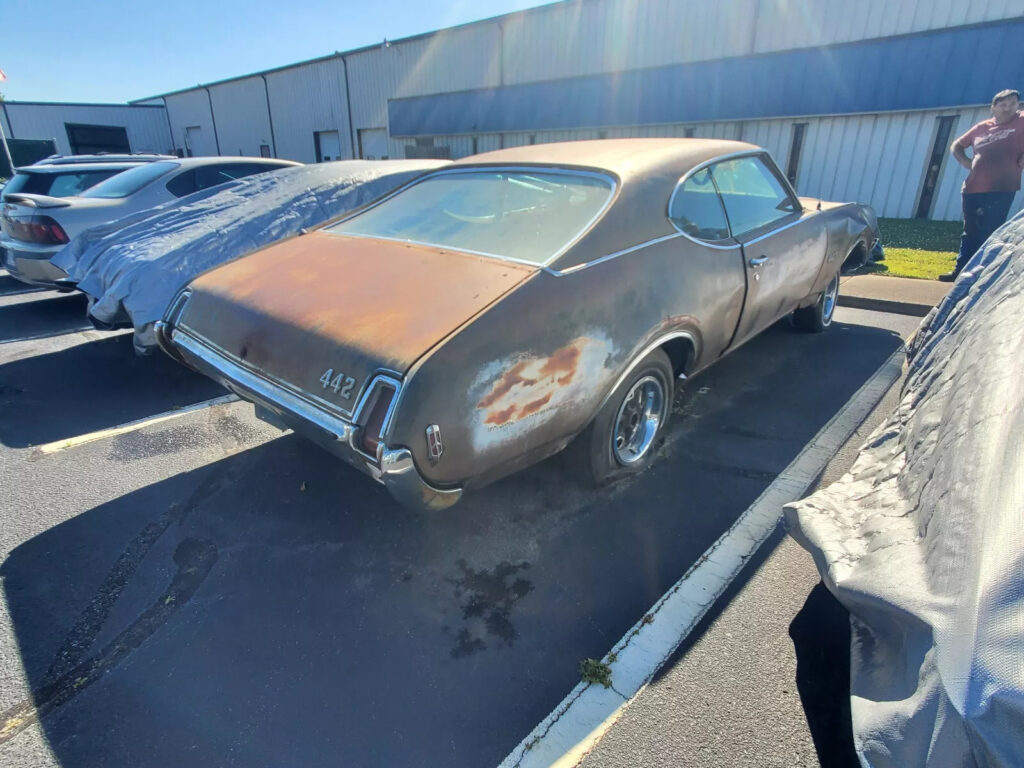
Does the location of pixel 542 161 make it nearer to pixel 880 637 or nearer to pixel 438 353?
pixel 438 353

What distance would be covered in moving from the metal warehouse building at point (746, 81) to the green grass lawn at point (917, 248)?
67.3 inches

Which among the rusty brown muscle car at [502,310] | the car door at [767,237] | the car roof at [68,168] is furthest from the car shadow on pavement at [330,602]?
the car roof at [68,168]

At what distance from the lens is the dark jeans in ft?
19.0

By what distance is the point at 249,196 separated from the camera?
5.36m

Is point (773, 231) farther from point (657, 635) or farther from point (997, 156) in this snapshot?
point (997, 156)

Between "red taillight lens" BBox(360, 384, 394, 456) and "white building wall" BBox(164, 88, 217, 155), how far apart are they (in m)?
40.9

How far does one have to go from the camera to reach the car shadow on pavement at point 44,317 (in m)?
5.65

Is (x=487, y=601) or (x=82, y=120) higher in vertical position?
(x=82, y=120)

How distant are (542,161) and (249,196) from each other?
361cm

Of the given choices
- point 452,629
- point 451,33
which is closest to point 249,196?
point 452,629

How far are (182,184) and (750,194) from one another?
6128 millimetres

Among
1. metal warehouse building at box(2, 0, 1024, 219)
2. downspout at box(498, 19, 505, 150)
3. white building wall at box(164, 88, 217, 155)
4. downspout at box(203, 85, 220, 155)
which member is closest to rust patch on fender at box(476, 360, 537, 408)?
metal warehouse building at box(2, 0, 1024, 219)

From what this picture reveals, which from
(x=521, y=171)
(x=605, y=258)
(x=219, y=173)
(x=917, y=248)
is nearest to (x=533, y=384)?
(x=605, y=258)

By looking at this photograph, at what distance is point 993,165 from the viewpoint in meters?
5.70
